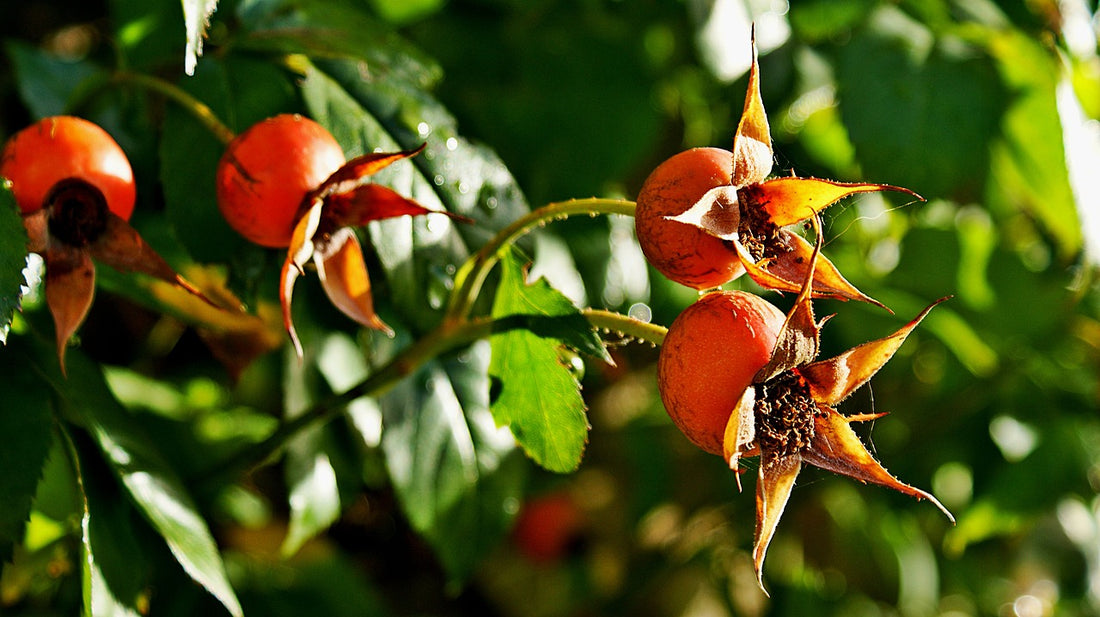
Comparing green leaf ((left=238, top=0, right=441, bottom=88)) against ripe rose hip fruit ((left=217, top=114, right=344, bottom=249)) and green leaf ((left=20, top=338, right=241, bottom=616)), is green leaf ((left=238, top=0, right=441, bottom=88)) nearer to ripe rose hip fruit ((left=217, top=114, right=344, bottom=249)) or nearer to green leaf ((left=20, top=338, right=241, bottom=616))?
ripe rose hip fruit ((left=217, top=114, right=344, bottom=249))

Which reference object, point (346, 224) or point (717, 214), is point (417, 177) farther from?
point (717, 214)

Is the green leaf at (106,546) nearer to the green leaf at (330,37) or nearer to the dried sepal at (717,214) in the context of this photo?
the green leaf at (330,37)

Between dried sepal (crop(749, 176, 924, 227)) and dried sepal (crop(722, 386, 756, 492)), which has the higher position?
dried sepal (crop(749, 176, 924, 227))

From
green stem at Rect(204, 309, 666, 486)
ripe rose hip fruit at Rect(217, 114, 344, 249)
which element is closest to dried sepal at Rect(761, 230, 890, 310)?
green stem at Rect(204, 309, 666, 486)

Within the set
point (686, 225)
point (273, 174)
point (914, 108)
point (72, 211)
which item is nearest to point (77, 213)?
point (72, 211)

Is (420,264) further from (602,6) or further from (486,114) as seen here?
(602,6)

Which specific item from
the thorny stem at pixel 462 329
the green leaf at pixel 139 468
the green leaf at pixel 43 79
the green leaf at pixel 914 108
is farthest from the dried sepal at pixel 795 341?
the green leaf at pixel 43 79
